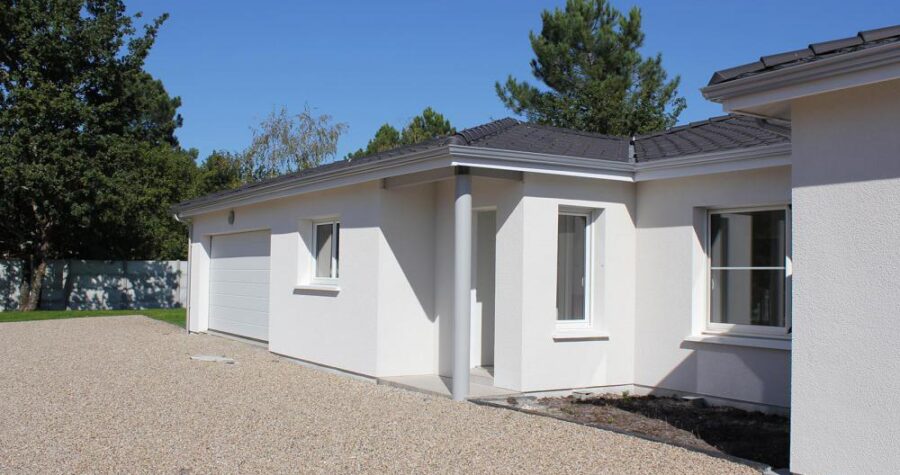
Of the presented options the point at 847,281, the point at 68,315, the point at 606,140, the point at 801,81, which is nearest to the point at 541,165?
the point at 606,140

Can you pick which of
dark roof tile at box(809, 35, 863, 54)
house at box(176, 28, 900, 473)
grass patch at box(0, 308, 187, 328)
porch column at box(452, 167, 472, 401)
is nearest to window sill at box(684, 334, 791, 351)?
house at box(176, 28, 900, 473)

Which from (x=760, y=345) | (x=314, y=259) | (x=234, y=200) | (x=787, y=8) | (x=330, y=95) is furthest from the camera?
(x=330, y=95)

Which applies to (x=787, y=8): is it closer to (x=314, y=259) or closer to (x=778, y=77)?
(x=314, y=259)

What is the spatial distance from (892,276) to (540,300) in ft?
16.1

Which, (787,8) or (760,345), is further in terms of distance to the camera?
(787,8)

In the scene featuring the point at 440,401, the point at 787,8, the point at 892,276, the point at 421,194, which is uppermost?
the point at 787,8

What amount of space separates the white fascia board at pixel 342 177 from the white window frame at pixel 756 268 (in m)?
3.41

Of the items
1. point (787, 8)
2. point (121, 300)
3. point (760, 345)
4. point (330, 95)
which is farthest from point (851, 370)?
point (330, 95)

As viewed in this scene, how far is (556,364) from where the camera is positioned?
33.4ft

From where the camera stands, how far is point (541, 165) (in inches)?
385

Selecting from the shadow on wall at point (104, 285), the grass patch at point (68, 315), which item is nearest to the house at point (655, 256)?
the grass patch at point (68, 315)

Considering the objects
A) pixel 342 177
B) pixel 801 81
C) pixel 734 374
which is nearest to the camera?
pixel 801 81

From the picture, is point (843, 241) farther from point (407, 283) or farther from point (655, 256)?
point (407, 283)

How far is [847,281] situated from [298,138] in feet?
106
